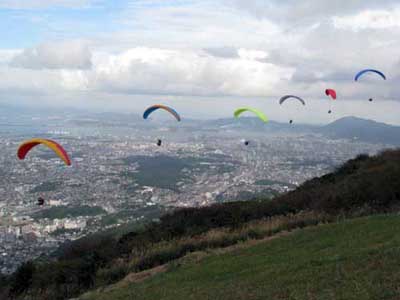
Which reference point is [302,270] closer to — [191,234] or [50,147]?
[191,234]

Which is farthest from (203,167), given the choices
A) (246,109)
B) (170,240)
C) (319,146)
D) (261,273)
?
(261,273)

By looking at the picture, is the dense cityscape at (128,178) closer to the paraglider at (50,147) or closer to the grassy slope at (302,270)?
the paraglider at (50,147)

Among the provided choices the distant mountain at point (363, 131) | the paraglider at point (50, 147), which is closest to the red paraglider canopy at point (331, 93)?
the paraglider at point (50, 147)

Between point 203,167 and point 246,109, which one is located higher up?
point 246,109

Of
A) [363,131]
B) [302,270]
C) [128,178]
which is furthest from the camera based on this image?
[363,131]

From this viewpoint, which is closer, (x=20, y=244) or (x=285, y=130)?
(x=20, y=244)

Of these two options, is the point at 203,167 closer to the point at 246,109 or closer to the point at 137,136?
the point at 137,136

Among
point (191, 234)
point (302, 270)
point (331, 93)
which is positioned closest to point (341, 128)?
point (331, 93)

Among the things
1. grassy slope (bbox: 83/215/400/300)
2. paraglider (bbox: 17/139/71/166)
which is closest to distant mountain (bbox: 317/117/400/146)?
paraglider (bbox: 17/139/71/166)
